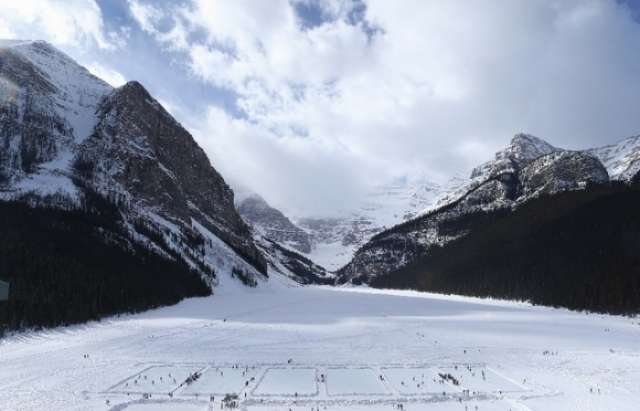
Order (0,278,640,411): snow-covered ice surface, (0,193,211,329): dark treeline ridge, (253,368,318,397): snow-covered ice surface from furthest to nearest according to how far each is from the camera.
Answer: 1. (0,193,211,329): dark treeline ridge
2. (253,368,318,397): snow-covered ice surface
3. (0,278,640,411): snow-covered ice surface

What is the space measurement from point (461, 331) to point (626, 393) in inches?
902

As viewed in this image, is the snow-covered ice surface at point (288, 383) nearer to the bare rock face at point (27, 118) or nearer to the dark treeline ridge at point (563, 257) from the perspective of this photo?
the dark treeline ridge at point (563, 257)

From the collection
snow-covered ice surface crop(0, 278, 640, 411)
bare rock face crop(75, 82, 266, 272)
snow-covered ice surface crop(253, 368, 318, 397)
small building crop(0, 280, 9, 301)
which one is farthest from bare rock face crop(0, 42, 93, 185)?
small building crop(0, 280, 9, 301)

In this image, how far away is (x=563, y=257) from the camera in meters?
101

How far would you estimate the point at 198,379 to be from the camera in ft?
74.6

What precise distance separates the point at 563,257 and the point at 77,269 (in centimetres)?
9274

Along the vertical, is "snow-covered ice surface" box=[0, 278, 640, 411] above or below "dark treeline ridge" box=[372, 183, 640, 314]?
below

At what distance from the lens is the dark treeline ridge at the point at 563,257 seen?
74.4 meters

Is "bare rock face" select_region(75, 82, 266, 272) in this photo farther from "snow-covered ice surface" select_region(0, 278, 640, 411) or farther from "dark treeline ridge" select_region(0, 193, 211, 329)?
"snow-covered ice surface" select_region(0, 278, 640, 411)

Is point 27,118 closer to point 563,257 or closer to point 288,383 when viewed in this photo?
point 288,383

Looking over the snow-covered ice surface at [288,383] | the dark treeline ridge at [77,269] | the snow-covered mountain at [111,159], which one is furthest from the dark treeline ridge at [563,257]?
the snow-covered mountain at [111,159]

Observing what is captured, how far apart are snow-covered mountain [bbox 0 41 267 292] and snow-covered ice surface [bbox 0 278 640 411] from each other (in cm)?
6881

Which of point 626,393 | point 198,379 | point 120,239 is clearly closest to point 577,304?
point 626,393

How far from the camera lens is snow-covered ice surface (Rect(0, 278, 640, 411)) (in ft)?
62.8
